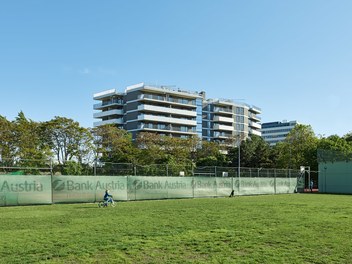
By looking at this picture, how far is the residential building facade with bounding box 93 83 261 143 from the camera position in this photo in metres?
101

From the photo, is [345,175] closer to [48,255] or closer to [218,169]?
[218,169]

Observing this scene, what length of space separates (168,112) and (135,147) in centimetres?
3091

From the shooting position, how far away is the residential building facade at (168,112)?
101m

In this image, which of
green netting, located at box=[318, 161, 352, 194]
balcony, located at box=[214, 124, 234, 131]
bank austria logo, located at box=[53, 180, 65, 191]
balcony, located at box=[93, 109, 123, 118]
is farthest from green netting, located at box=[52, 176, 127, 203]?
balcony, located at box=[214, 124, 234, 131]

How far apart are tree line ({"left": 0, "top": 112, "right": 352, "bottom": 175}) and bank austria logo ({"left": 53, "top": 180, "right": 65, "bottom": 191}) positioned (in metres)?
17.3

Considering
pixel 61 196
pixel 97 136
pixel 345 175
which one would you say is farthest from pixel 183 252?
pixel 97 136

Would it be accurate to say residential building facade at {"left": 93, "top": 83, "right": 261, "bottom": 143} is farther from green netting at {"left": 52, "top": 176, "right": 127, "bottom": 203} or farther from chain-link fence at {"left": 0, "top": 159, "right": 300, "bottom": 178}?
green netting at {"left": 52, "top": 176, "right": 127, "bottom": 203}

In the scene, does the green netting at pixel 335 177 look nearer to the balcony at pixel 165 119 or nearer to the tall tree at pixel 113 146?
the tall tree at pixel 113 146

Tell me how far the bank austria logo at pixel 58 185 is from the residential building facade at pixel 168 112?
7340cm

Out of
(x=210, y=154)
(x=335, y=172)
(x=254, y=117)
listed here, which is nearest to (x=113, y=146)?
(x=210, y=154)

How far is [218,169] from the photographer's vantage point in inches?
1480

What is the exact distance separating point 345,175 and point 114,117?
2764 inches

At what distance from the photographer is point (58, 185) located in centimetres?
2517

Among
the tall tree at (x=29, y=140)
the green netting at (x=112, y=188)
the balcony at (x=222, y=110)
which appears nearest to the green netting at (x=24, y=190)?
the green netting at (x=112, y=188)
